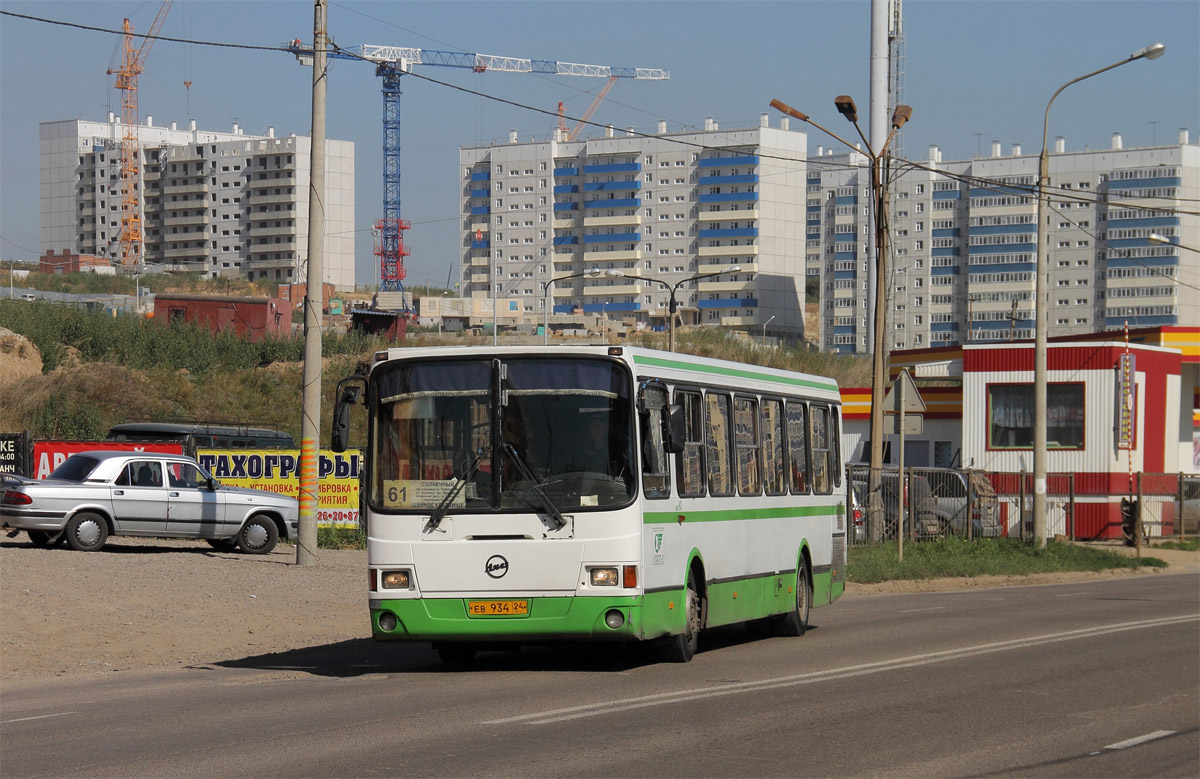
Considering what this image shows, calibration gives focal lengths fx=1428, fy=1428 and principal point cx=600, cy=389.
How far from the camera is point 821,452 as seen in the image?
1761 cm

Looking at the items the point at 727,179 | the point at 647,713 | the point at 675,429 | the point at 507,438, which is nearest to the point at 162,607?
the point at 507,438

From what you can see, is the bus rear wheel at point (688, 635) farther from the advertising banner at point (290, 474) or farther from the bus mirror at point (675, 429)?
the advertising banner at point (290, 474)

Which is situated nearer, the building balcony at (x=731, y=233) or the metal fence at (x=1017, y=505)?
the metal fence at (x=1017, y=505)

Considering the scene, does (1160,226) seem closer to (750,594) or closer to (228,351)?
(228,351)

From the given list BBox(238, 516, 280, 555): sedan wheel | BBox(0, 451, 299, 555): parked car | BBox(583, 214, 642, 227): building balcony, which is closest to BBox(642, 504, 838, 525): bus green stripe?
BBox(238, 516, 280, 555): sedan wheel

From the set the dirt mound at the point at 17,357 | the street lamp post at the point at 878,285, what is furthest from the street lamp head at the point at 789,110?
the dirt mound at the point at 17,357

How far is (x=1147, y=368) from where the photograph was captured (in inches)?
1624

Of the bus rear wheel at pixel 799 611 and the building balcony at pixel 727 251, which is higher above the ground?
the building balcony at pixel 727 251

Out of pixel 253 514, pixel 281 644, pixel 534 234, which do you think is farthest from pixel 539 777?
pixel 534 234

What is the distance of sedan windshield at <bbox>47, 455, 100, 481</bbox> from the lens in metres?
25.1

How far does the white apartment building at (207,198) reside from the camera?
7111 inches

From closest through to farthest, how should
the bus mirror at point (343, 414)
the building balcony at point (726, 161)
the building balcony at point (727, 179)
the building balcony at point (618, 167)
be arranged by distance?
the bus mirror at point (343, 414), the building balcony at point (726, 161), the building balcony at point (727, 179), the building balcony at point (618, 167)

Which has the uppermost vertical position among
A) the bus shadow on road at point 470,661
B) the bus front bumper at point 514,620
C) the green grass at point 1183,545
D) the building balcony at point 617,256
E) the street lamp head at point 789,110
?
the building balcony at point 617,256

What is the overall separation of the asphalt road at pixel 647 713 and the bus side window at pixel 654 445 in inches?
65.0
